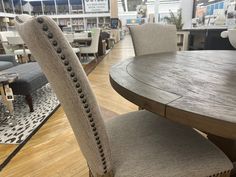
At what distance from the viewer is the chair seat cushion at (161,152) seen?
0.67m

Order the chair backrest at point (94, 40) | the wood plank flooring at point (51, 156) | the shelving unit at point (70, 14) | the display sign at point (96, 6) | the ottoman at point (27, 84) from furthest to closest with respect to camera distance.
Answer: the shelving unit at point (70, 14)
the display sign at point (96, 6)
the chair backrest at point (94, 40)
the ottoman at point (27, 84)
the wood plank flooring at point (51, 156)

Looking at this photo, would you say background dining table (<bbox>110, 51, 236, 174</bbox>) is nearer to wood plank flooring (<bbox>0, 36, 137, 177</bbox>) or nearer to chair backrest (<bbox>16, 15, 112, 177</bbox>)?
chair backrest (<bbox>16, 15, 112, 177</bbox>)

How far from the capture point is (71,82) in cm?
50

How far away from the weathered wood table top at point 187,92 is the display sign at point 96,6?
1136 centimetres

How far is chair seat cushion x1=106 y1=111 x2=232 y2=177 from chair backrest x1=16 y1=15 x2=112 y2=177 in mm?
116

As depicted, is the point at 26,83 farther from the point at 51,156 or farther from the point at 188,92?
the point at 188,92

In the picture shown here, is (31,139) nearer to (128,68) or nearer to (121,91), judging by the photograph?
(128,68)

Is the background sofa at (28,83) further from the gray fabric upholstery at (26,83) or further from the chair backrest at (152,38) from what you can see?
the chair backrest at (152,38)

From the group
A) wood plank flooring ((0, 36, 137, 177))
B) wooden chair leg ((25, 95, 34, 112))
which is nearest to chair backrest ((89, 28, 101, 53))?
wooden chair leg ((25, 95, 34, 112))

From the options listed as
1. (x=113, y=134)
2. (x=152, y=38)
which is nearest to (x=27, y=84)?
(x=152, y=38)

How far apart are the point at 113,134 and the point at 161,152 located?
23cm

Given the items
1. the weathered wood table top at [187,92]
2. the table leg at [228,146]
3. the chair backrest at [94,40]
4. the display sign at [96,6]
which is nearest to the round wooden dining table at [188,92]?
the weathered wood table top at [187,92]

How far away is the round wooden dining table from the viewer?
507mm

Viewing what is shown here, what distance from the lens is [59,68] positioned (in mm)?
494
